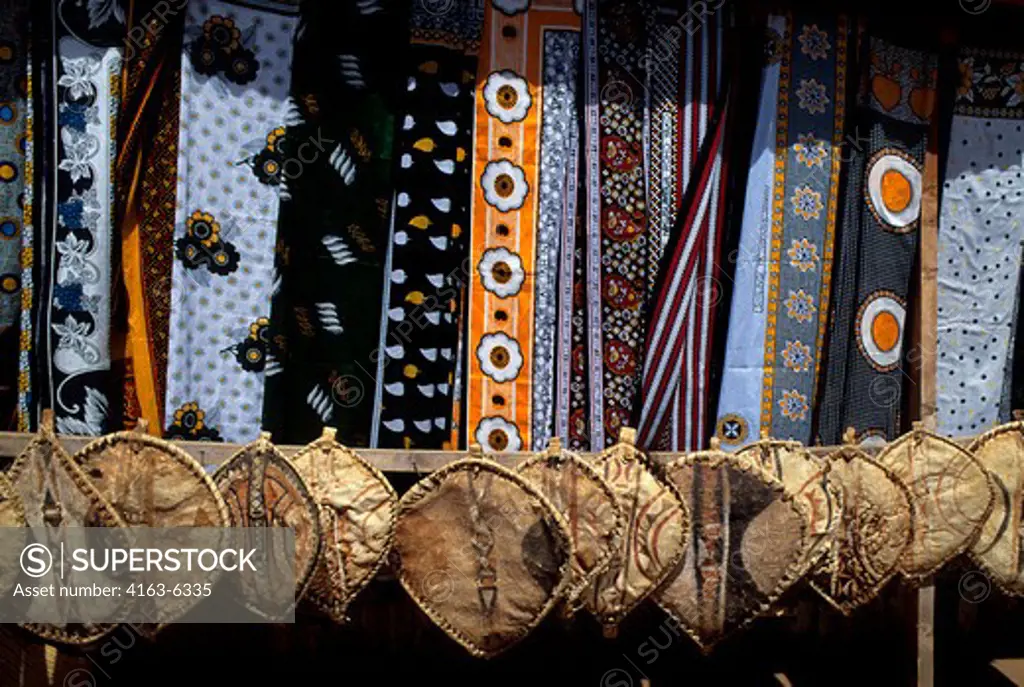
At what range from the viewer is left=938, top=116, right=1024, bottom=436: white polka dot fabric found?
3543 millimetres

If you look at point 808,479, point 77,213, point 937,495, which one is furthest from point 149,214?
point 937,495

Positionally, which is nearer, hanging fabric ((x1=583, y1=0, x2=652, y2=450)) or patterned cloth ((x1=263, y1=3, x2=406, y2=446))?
patterned cloth ((x1=263, y1=3, x2=406, y2=446))

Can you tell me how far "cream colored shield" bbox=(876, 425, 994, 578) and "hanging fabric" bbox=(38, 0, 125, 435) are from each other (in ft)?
6.60

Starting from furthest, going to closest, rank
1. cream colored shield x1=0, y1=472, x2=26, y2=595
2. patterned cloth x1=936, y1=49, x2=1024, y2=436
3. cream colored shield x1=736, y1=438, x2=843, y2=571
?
patterned cloth x1=936, y1=49, x2=1024, y2=436 < cream colored shield x1=736, y1=438, x2=843, y2=571 < cream colored shield x1=0, y1=472, x2=26, y2=595

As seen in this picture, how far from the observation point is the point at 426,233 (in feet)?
10.0

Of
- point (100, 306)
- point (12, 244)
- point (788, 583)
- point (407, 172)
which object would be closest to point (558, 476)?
point (788, 583)

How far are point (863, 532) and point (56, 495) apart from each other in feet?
6.33

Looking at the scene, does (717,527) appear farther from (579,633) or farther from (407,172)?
(407,172)

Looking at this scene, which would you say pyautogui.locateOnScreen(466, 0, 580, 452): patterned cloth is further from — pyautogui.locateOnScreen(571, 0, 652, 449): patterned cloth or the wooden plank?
the wooden plank

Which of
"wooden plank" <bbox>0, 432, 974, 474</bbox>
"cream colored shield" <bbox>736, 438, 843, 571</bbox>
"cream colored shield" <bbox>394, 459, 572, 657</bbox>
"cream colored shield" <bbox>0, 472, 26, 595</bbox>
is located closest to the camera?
"cream colored shield" <bbox>0, 472, 26, 595</bbox>

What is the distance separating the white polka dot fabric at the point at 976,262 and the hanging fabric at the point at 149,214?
86.3 inches

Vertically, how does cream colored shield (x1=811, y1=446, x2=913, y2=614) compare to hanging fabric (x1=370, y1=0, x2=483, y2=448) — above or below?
below

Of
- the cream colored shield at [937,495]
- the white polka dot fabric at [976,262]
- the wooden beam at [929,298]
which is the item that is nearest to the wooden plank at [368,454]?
the cream colored shield at [937,495]

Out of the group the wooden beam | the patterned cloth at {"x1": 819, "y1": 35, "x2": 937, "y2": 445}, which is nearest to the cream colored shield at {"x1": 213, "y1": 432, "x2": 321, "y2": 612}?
the patterned cloth at {"x1": 819, "y1": 35, "x2": 937, "y2": 445}
